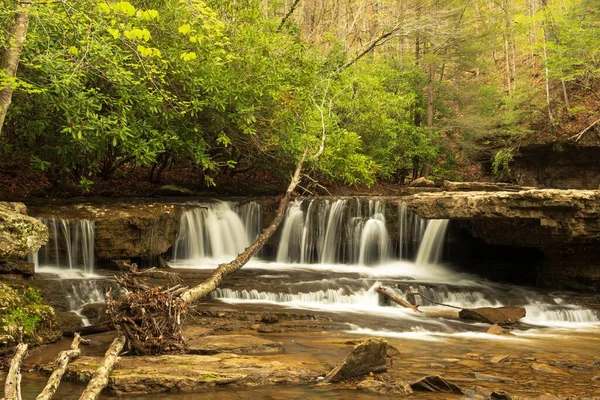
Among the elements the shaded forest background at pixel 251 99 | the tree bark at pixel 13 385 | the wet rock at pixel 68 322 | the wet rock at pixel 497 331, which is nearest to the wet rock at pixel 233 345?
the wet rock at pixel 68 322

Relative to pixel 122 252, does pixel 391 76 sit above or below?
above

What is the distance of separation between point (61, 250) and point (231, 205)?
538cm

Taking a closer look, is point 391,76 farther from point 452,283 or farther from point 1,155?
point 1,155

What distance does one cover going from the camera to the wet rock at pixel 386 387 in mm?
5523

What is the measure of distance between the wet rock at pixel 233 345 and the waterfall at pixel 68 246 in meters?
5.35

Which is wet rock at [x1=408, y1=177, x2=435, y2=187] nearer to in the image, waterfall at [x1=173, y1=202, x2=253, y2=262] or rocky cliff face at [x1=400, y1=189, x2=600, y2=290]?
rocky cliff face at [x1=400, y1=189, x2=600, y2=290]

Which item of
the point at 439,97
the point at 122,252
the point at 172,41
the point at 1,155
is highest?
the point at 439,97

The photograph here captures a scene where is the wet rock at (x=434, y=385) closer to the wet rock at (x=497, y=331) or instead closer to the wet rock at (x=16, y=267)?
the wet rock at (x=497, y=331)

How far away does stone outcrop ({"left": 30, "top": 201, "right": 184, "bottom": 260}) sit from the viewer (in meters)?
11.5

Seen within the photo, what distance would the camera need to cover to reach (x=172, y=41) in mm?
12453

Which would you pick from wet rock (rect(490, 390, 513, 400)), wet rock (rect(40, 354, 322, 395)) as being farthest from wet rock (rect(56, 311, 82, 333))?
wet rock (rect(490, 390, 513, 400))

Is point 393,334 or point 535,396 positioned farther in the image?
point 393,334

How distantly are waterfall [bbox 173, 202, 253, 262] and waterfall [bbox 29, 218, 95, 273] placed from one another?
2782 millimetres

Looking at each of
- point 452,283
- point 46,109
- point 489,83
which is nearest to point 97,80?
point 46,109
